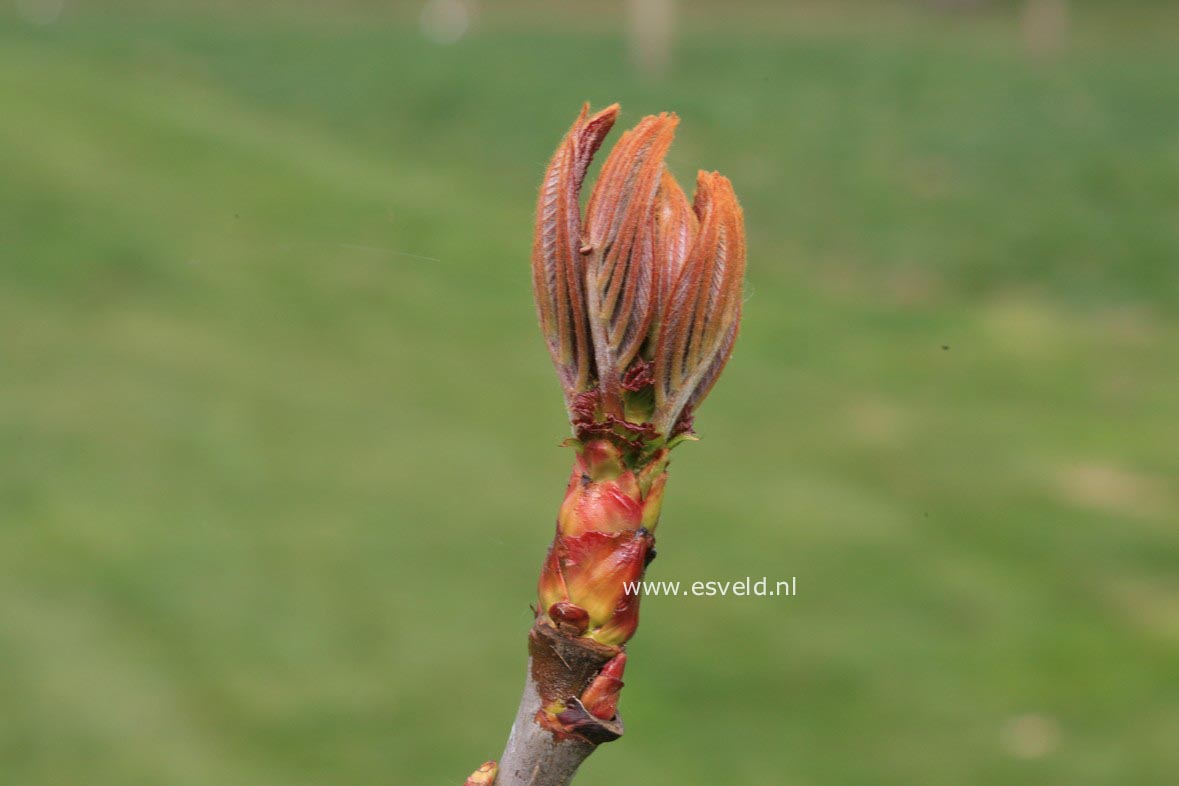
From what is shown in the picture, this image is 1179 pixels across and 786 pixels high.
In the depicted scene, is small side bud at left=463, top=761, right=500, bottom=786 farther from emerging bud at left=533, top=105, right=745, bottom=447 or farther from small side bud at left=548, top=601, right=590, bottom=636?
emerging bud at left=533, top=105, right=745, bottom=447

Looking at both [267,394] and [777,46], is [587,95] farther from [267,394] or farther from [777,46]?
[267,394]

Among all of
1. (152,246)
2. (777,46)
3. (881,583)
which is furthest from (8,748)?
(777,46)

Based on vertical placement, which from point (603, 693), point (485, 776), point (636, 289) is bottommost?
point (485, 776)

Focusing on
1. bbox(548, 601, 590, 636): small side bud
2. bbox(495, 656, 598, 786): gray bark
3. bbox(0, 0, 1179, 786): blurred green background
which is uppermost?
bbox(548, 601, 590, 636): small side bud

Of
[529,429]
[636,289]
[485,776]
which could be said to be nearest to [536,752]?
[485,776]

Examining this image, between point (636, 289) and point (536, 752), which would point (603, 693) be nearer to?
point (536, 752)

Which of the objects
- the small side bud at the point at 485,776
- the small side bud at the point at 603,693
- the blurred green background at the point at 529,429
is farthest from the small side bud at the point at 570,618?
the blurred green background at the point at 529,429

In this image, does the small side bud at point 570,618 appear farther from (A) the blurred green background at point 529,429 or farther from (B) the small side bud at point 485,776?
(A) the blurred green background at point 529,429

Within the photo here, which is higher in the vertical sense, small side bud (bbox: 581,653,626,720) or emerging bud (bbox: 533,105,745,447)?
emerging bud (bbox: 533,105,745,447)

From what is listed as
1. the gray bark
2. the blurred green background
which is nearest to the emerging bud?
the gray bark
